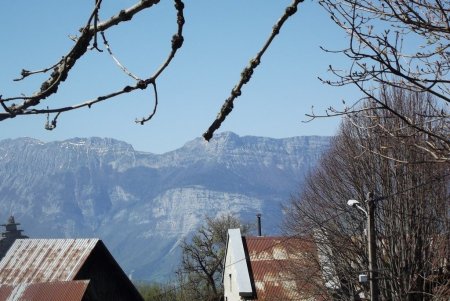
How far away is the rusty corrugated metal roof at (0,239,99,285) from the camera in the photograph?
3164 centimetres

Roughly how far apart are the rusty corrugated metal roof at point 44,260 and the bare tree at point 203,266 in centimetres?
1976

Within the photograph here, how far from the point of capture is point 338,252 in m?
26.8

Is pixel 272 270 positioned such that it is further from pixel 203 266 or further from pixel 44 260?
pixel 203 266

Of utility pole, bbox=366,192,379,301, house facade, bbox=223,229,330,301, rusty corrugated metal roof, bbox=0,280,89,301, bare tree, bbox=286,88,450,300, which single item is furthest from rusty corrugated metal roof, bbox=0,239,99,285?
utility pole, bbox=366,192,379,301

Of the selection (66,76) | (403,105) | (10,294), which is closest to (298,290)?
(403,105)

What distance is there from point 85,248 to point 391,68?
28891mm

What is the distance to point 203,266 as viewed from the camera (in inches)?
2253

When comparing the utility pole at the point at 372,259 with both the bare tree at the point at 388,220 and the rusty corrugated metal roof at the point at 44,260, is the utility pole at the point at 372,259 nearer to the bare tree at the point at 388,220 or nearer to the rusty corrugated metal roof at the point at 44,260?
the bare tree at the point at 388,220

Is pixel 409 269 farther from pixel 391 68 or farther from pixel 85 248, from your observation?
pixel 391 68

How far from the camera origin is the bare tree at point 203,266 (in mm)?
55656

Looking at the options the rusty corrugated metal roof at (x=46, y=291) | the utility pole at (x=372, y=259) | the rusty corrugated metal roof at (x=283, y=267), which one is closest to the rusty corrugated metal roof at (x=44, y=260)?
the rusty corrugated metal roof at (x=46, y=291)

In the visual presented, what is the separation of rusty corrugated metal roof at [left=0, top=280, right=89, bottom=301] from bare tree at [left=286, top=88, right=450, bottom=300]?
8129 mm

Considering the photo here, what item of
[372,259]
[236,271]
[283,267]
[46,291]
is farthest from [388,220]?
[236,271]

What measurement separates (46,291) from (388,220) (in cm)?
1140
